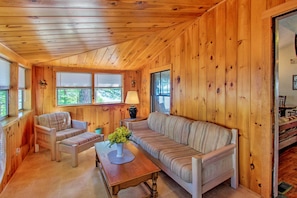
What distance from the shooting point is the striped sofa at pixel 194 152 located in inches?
74.8

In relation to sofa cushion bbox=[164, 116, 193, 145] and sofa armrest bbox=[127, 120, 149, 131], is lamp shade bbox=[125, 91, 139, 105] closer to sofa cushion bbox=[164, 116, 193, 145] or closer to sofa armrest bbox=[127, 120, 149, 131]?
sofa armrest bbox=[127, 120, 149, 131]

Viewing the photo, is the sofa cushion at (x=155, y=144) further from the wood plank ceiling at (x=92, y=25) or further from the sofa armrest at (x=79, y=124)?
the wood plank ceiling at (x=92, y=25)

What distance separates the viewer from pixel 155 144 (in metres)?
2.76

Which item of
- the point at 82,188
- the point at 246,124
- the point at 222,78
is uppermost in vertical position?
the point at 222,78

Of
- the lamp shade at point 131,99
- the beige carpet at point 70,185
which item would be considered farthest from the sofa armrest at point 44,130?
the lamp shade at point 131,99

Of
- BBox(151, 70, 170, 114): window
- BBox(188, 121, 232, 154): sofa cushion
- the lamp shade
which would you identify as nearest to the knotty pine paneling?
BBox(188, 121, 232, 154): sofa cushion

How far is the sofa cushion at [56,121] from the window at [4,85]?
2.41 ft

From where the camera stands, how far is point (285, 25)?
4.14 metres

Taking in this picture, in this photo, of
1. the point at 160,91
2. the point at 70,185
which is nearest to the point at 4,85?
the point at 70,185

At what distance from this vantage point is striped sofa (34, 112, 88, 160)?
126 inches

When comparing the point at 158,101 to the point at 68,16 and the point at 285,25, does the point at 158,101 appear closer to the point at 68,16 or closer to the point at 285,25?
the point at 68,16

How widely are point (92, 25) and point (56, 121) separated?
8.21ft

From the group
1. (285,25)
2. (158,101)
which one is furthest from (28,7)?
(285,25)

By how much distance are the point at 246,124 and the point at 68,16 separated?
8.39 feet
